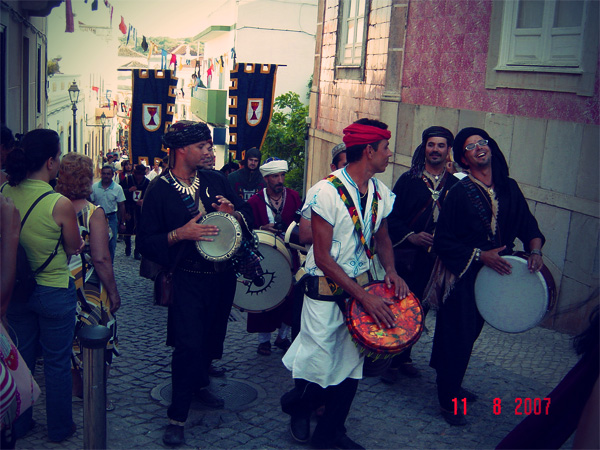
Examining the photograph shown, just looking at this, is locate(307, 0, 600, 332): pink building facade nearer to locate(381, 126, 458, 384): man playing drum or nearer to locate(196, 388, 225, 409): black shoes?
locate(381, 126, 458, 384): man playing drum

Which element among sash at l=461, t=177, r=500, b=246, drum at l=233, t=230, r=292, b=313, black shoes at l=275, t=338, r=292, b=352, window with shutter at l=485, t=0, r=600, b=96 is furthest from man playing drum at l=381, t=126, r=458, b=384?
window with shutter at l=485, t=0, r=600, b=96

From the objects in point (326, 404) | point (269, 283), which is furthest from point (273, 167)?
point (326, 404)

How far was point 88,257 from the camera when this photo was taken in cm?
474

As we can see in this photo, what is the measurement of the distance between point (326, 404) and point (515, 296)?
4.78 feet

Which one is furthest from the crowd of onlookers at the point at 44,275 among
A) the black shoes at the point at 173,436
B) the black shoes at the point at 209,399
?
the black shoes at the point at 209,399

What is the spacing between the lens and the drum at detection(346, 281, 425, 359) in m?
3.71

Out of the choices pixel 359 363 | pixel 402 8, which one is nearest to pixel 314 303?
pixel 359 363

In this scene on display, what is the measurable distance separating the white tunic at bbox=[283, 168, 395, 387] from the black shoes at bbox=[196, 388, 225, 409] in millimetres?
955

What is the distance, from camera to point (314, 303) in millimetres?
3994

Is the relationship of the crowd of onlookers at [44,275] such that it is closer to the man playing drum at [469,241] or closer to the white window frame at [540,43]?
the man playing drum at [469,241]

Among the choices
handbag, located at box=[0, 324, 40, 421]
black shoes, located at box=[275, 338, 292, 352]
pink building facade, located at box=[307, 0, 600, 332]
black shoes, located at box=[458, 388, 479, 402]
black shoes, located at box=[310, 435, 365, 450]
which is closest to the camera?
handbag, located at box=[0, 324, 40, 421]

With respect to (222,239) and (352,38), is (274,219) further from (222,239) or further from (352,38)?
(352,38)

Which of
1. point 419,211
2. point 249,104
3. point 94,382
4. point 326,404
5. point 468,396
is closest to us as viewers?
point 94,382

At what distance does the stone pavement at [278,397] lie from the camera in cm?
432
